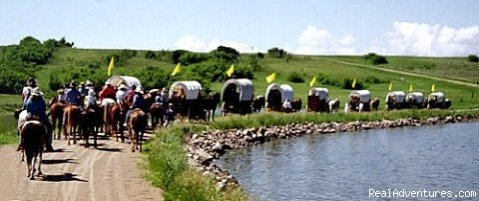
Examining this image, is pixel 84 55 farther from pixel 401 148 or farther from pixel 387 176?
pixel 387 176

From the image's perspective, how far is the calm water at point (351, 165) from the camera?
24828mm

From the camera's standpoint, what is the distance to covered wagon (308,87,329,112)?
57.5 metres

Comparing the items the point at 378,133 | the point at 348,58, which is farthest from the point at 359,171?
the point at 348,58

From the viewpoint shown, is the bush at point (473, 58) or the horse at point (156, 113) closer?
the horse at point (156, 113)

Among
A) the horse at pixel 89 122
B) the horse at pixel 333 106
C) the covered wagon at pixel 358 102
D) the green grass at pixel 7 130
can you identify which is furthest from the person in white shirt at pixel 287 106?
the horse at pixel 89 122

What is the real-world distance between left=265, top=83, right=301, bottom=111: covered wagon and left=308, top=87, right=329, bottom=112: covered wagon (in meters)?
3.10

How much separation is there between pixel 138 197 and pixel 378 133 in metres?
34.5

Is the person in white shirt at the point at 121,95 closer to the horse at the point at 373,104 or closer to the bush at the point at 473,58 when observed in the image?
the horse at the point at 373,104

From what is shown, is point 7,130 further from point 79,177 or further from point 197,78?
point 197,78

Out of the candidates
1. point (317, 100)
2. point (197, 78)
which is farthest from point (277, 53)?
point (317, 100)

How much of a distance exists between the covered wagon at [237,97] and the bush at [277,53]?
80064mm

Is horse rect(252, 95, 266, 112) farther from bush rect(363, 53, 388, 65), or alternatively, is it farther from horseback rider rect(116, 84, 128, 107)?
bush rect(363, 53, 388, 65)

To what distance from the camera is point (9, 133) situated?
31.2 metres

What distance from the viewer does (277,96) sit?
5444 centimetres
